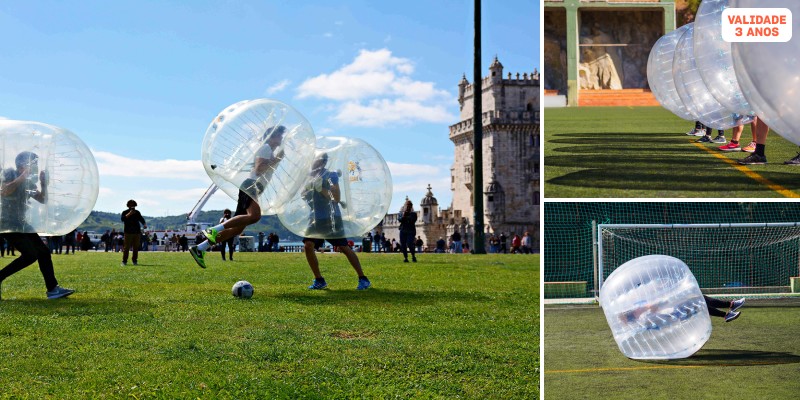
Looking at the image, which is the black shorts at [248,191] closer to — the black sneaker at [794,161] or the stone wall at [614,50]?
the black sneaker at [794,161]

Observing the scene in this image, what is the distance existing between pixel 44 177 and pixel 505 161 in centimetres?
7660

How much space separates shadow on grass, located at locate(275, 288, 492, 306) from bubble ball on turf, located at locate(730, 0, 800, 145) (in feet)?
15.5

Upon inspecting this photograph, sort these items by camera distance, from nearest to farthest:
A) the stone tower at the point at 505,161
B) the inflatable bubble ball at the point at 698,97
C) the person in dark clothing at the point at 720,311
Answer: the inflatable bubble ball at the point at 698,97, the person in dark clothing at the point at 720,311, the stone tower at the point at 505,161

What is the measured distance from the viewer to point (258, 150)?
8.54 m

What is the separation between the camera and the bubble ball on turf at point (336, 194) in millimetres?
9367

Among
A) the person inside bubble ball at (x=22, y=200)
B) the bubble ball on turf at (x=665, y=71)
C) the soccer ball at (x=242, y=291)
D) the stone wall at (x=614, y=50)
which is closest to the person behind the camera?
the person inside bubble ball at (x=22, y=200)

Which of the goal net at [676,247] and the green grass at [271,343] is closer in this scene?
the green grass at [271,343]

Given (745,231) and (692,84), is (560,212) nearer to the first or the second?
(745,231)

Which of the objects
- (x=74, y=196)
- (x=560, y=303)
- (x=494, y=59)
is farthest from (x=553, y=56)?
(x=494, y=59)

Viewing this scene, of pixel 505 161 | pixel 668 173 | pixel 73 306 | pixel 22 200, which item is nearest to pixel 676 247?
pixel 668 173

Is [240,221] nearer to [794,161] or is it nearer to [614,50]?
[794,161]

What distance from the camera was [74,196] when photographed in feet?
28.5

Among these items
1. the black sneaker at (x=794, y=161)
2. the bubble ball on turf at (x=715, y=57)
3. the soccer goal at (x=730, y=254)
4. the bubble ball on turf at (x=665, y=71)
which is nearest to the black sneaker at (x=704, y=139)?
the bubble ball on turf at (x=665, y=71)

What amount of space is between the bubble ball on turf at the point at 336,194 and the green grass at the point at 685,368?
8.67ft
